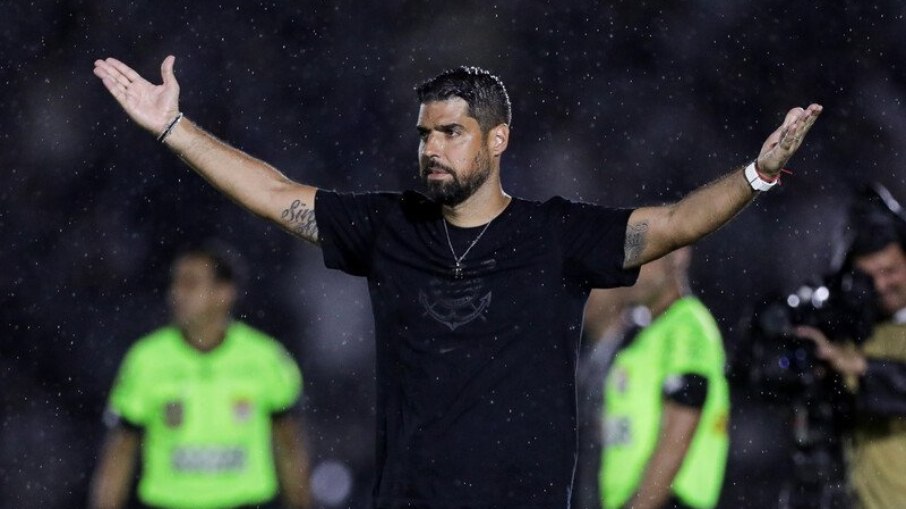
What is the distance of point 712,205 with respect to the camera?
133 inches

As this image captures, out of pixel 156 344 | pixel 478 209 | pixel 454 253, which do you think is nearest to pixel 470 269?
pixel 454 253

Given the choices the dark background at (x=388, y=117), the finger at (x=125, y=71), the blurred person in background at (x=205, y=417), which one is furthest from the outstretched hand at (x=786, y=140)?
the dark background at (x=388, y=117)

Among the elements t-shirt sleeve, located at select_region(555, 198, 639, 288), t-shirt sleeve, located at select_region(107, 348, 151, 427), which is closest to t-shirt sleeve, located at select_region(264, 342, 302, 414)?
t-shirt sleeve, located at select_region(107, 348, 151, 427)

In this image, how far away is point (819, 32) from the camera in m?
7.69

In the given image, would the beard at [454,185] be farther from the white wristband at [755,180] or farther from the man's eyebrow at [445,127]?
the white wristband at [755,180]

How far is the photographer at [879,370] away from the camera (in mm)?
4848

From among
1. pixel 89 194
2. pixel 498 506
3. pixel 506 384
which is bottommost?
A: pixel 498 506

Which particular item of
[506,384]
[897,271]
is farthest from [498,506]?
[897,271]

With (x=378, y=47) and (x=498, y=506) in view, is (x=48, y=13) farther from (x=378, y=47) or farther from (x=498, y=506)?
(x=498, y=506)

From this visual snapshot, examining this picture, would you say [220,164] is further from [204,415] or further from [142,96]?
[204,415]

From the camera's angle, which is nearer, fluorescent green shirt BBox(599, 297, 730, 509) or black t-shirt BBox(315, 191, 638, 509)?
black t-shirt BBox(315, 191, 638, 509)

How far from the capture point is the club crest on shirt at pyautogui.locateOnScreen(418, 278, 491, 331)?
343 cm

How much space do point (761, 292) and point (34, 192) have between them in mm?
3781

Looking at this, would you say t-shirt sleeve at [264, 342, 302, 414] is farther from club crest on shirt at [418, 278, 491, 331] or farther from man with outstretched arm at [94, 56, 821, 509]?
club crest on shirt at [418, 278, 491, 331]
